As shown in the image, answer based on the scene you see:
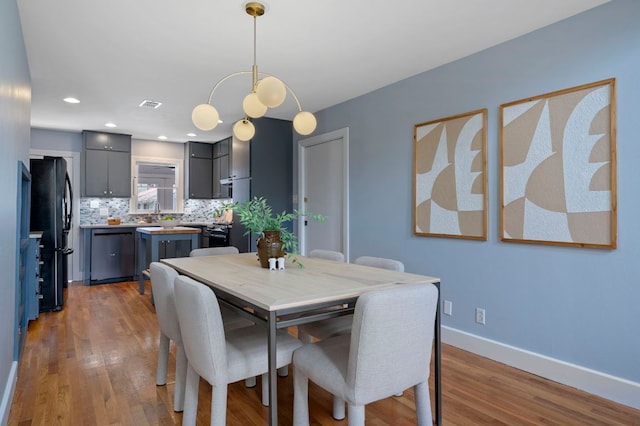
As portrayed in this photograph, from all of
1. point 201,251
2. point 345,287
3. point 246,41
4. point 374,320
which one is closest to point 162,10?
point 246,41

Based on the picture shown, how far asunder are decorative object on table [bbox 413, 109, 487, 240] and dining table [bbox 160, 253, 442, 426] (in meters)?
1.15

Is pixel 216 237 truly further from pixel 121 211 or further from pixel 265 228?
pixel 265 228

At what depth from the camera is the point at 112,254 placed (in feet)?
19.2

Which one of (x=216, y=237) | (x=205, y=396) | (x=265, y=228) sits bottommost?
(x=205, y=396)

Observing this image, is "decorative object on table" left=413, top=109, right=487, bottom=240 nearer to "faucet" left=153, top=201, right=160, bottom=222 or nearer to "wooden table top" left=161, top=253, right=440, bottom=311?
"wooden table top" left=161, top=253, right=440, bottom=311

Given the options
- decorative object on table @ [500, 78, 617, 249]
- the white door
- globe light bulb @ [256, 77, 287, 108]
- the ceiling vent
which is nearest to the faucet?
the ceiling vent

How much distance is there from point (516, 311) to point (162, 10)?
10.3 ft

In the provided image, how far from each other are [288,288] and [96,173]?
5.42m

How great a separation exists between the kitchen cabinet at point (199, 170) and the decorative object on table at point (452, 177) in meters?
4.43

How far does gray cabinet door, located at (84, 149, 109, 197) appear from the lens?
5883 mm

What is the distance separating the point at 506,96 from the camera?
2824mm

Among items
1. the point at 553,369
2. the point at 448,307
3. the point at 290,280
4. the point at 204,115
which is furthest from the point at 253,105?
the point at 553,369

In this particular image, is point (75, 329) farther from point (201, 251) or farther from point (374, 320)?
point (374, 320)

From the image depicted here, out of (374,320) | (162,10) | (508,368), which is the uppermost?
(162,10)
